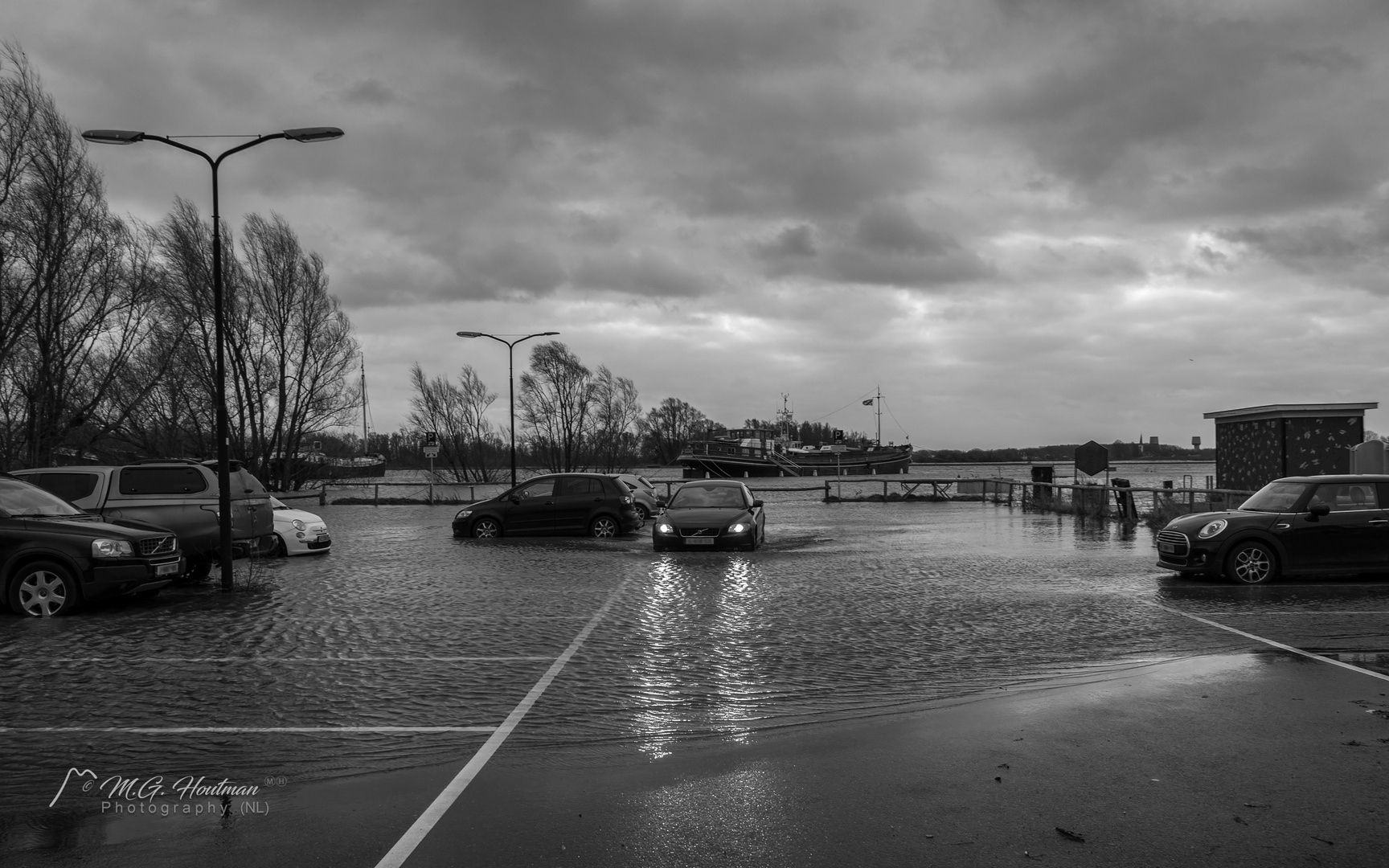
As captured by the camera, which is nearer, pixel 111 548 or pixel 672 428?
pixel 111 548

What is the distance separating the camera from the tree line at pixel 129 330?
85.7ft

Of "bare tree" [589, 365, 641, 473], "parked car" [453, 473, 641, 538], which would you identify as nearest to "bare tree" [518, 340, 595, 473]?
"bare tree" [589, 365, 641, 473]

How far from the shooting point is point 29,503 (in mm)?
11703

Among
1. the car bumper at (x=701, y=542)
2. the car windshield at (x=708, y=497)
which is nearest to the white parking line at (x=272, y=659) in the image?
the car bumper at (x=701, y=542)

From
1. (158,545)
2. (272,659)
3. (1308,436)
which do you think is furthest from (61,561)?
(1308,436)

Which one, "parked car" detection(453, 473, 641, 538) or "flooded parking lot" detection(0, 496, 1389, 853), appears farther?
"parked car" detection(453, 473, 641, 538)

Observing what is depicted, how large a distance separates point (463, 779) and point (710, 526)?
1310 centimetres

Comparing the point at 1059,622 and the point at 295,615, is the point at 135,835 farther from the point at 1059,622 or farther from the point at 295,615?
the point at 1059,622

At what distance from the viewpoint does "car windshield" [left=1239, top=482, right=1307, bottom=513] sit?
1331cm

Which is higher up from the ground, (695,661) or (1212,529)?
(1212,529)

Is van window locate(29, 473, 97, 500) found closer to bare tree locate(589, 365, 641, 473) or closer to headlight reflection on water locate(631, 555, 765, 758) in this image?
headlight reflection on water locate(631, 555, 765, 758)

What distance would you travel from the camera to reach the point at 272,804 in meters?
4.84

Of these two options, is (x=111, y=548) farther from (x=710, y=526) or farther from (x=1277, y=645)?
(x=1277, y=645)

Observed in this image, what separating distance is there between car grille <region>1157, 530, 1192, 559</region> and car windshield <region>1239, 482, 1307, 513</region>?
1035 mm
